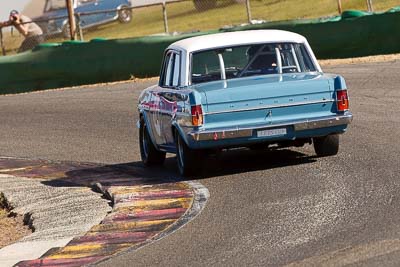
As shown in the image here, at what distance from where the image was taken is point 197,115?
12.3m

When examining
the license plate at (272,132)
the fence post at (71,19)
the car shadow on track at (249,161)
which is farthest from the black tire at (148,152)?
the fence post at (71,19)

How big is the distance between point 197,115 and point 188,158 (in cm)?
72

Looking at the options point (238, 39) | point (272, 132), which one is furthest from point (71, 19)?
point (272, 132)

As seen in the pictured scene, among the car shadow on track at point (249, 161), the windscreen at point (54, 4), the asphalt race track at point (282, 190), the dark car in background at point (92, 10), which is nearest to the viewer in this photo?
the asphalt race track at point (282, 190)

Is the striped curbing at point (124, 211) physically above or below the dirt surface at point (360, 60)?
above

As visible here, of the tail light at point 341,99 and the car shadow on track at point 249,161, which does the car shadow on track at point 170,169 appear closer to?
the car shadow on track at point 249,161

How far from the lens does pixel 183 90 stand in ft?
42.7

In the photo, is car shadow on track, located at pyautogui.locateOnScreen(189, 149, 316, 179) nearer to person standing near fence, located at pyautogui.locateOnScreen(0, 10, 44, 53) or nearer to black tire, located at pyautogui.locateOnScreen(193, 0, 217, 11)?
person standing near fence, located at pyautogui.locateOnScreen(0, 10, 44, 53)

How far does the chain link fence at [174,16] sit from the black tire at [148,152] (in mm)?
16890

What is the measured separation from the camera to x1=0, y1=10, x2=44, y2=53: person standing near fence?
33.4 meters

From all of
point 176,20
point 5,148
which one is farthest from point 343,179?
point 176,20

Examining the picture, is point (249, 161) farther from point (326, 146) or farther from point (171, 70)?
point (171, 70)

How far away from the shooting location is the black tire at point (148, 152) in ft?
48.1

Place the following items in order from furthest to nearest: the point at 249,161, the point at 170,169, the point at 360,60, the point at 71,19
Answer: the point at 71,19
the point at 360,60
the point at 170,169
the point at 249,161
